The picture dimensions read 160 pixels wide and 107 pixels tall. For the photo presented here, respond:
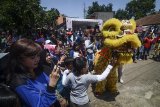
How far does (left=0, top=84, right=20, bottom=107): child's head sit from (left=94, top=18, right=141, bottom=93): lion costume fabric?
364 cm

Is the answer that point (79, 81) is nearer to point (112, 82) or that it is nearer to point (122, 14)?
point (112, 82)

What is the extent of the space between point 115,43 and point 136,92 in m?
1.92

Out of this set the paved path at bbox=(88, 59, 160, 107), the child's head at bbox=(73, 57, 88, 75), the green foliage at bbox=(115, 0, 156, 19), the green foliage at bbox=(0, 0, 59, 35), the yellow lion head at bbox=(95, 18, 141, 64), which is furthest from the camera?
the green foliage at bbox=(115, 0, 156, 19)

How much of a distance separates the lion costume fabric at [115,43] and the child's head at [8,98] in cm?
364

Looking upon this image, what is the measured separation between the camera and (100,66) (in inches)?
234

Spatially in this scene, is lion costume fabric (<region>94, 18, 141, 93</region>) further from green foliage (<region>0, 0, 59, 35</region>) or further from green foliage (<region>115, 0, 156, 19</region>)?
green foliage (<region>115, 0, 156, 19</region>)

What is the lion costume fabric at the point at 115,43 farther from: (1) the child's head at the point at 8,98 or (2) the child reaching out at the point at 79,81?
(1) the child's head at the point at 8,98

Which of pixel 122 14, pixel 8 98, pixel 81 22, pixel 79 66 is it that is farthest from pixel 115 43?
pixel 122 14

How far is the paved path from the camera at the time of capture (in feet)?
19.2

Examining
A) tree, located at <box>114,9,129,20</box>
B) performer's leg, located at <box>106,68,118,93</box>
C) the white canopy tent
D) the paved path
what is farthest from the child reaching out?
tree, located at <box>114,9,129,20</box>

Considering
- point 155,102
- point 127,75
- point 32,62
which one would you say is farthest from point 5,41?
point 32,62

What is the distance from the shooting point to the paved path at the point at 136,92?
585 centimetres

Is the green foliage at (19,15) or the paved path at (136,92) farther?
the green foliage at (19,15)

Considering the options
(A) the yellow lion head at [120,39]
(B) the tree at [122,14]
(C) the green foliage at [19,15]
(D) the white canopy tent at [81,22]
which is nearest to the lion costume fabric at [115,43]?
(A) the yellow lion head at [120,39]
